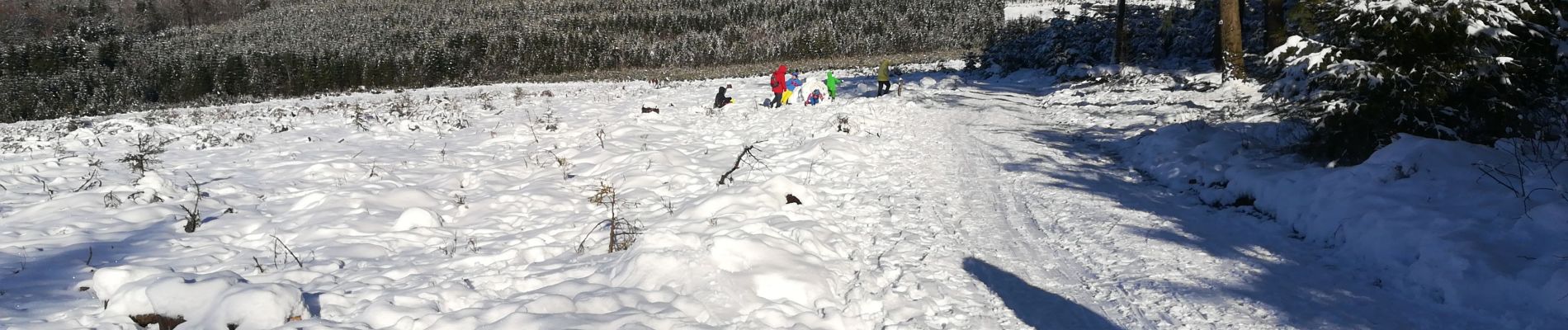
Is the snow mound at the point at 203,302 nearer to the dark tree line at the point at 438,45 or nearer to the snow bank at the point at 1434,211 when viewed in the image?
the snow bank at the point at 1434,211

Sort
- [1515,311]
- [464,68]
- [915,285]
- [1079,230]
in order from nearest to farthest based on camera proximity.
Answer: [1515,311] → [915,285] → [1079,230] → [464,68]

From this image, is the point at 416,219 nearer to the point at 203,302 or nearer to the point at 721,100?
the point at 203,302

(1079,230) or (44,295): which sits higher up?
(44,295)

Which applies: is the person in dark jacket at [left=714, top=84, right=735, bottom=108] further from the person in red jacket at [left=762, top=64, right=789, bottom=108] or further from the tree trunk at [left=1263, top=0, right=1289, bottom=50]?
the tree trunk at [left=1263, top=0, right=1289, bottom=50]

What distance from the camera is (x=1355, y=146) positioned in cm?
775

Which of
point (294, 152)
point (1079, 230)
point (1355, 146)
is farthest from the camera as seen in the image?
point (294, 152)

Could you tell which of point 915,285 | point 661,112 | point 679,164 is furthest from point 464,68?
point 915,285

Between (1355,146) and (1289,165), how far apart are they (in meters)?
0.61

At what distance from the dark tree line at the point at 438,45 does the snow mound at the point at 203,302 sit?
71988 mm

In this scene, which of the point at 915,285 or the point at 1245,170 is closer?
the point at 915,285

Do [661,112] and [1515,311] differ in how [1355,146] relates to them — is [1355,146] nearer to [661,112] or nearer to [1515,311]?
[1515,311]

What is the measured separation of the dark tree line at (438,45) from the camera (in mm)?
79812

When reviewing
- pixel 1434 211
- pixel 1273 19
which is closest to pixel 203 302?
pixel 1434 211

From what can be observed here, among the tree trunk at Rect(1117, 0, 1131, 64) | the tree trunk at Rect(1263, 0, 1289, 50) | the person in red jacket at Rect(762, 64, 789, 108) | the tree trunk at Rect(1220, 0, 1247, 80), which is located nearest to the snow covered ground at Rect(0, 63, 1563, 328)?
the tree trunk at Rect(1220, 0, 1247, 80)
